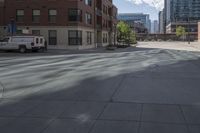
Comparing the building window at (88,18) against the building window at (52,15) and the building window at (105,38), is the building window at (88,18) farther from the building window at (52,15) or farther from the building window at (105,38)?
the building window at (105,38)

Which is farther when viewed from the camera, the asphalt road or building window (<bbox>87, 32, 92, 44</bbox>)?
building window (<bbox>87, 32, 92, 44</bbox>)

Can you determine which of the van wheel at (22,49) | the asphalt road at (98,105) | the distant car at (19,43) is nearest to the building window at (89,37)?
the distant car at (19,43)

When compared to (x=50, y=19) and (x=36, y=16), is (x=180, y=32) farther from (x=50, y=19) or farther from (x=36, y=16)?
(x=36, y=16)

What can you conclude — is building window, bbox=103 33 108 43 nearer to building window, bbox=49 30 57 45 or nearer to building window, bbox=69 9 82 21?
building window, bbox=69 9 82 21

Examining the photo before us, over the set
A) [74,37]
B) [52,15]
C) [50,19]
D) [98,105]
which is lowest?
[98,105]

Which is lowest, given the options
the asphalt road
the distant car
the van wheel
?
the asphalt road

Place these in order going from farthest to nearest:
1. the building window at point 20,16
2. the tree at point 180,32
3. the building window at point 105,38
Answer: the tree at point 180,32
the building window at point 105,38
the building window at point 20,16

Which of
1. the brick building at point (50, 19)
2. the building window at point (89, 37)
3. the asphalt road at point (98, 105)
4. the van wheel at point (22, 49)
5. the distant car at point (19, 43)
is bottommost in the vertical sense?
the asphalt road at point (98, 105)

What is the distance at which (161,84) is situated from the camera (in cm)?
1594

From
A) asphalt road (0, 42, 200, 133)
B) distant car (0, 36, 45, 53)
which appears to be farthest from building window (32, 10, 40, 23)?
asphalt road (0, 42, 200, 133)

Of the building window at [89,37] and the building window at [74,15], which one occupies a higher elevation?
the building window at [74,15]

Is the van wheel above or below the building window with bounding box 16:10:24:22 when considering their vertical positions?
below

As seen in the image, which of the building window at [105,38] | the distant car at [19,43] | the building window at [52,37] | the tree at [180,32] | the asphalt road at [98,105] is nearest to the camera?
the asphalt road at [98,105]

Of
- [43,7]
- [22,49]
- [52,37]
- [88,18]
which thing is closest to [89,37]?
[88,18]
